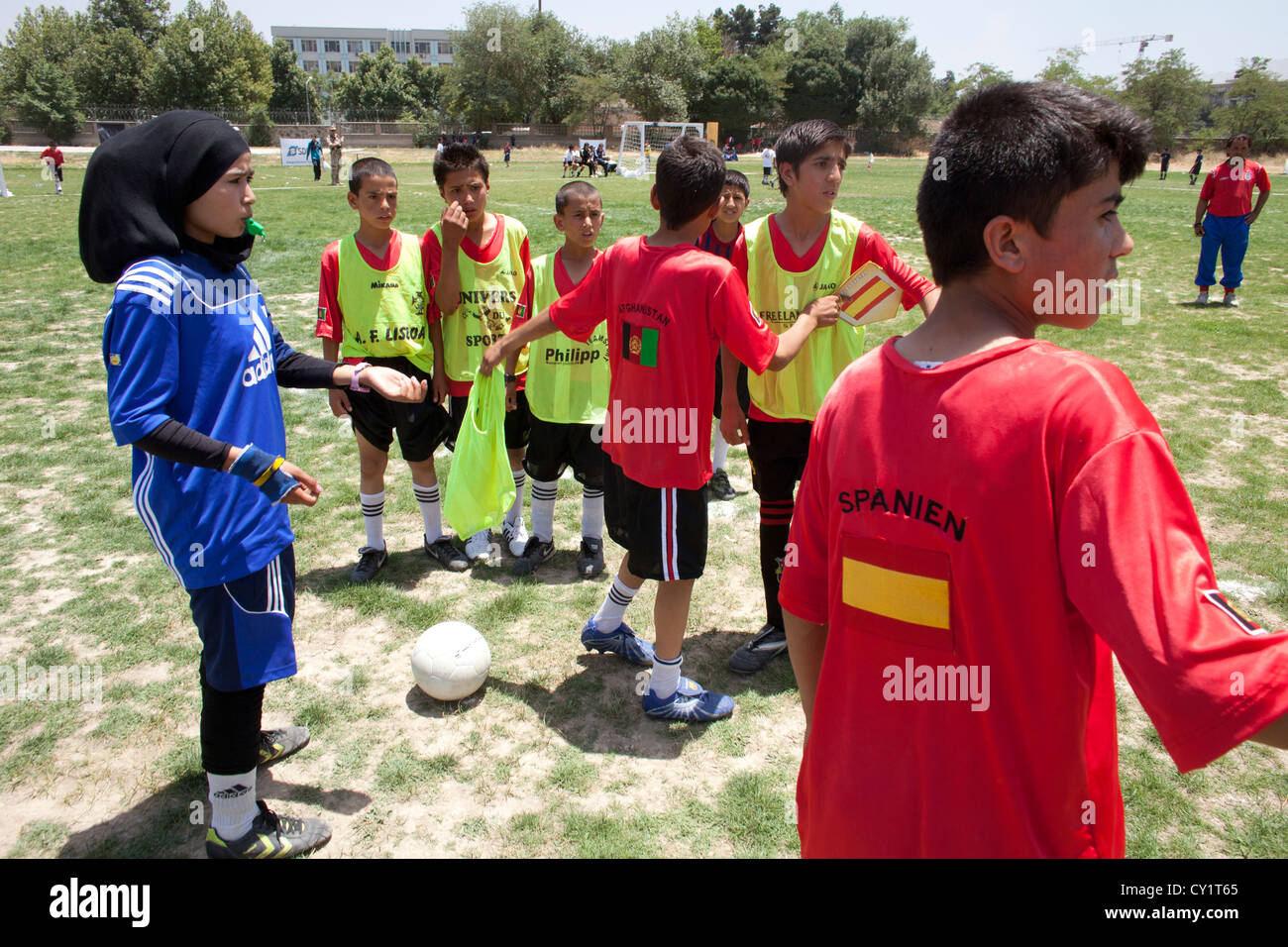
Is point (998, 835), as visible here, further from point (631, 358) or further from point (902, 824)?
point (631, 358)

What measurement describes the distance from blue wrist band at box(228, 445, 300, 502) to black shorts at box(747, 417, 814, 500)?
226 centimetres

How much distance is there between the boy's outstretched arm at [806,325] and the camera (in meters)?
2.93

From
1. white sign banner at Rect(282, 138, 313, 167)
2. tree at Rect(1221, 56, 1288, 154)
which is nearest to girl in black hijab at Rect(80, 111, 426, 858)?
white sign banner at Rect(282, 138, 313, 167)

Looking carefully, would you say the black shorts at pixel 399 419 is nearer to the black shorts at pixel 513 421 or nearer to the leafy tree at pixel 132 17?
the black shorts at pixel 513 421

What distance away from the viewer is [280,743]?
11.3ft

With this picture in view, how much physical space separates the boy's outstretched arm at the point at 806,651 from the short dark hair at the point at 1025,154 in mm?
755

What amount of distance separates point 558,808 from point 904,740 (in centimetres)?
211

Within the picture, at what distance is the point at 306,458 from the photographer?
6.55m

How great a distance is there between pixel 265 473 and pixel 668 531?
161cm

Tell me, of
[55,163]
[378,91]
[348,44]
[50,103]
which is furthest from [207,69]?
[348,44]

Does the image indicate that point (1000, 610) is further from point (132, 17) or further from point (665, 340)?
point (132, 17)

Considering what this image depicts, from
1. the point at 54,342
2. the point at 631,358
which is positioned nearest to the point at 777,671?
the point at 631,358

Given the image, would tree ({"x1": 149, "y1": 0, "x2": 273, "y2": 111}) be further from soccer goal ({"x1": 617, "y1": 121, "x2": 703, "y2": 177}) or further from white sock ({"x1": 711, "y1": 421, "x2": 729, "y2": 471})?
white sock ({"x1": 711, "y1": 421, "x2": 729, "y2": 471})

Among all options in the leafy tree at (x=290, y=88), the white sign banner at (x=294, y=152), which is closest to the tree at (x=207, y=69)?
the leafy tree at (x=290, y=88)
